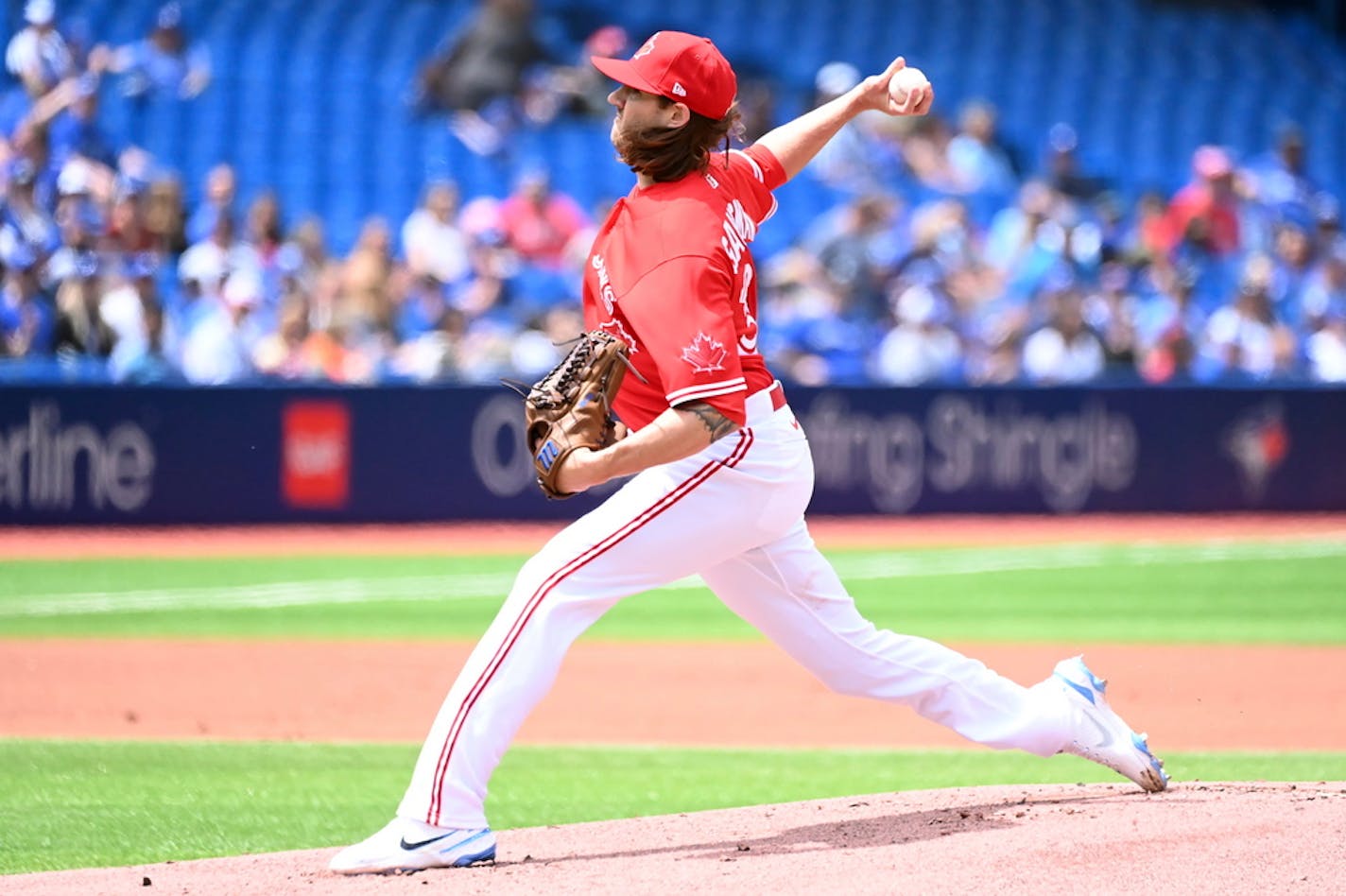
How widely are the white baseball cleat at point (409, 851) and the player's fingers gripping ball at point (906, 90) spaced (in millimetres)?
2110

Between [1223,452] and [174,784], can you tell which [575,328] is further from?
[174,784]

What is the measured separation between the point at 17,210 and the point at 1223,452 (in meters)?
10.2

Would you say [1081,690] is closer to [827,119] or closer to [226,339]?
[827,119]

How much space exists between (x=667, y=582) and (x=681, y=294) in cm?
73

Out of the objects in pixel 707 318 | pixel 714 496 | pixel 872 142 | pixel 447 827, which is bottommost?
pixel 447 827

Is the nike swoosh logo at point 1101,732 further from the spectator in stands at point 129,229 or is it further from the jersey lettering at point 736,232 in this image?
the spectator in stands at point 129,229

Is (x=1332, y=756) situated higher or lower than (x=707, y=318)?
lower

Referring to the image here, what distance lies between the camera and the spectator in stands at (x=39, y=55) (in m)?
16.1

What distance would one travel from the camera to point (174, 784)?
6105 millimetres

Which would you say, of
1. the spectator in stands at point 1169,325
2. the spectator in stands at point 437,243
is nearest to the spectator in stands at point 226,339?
the spectator in stands at point 437,243

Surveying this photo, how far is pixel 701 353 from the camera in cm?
398

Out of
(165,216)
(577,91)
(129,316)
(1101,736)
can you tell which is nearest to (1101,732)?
(1101,736)

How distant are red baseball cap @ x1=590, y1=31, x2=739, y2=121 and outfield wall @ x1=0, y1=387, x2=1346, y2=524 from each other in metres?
10.4

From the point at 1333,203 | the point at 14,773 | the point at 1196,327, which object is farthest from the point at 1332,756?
the point at 1333,203
